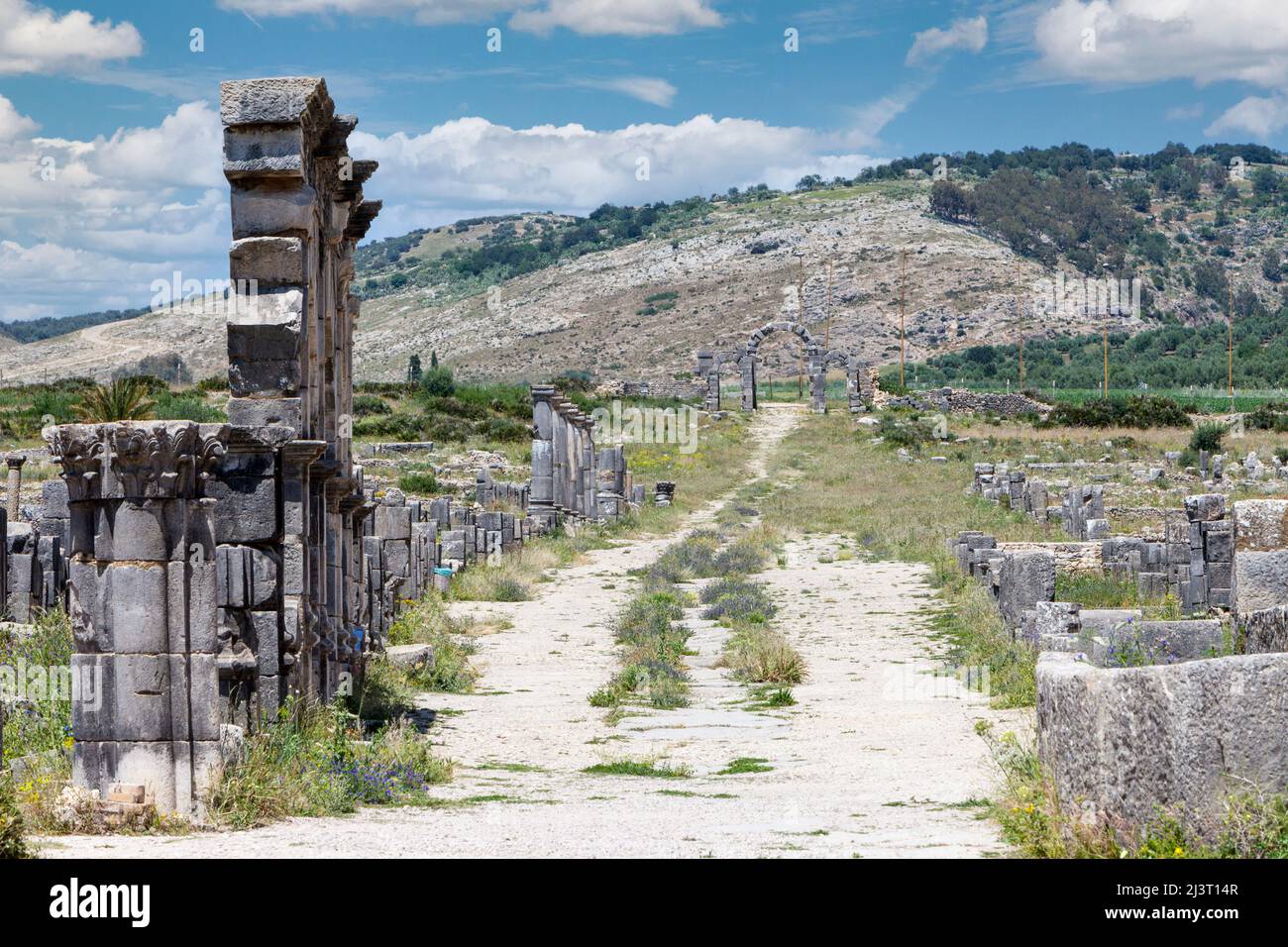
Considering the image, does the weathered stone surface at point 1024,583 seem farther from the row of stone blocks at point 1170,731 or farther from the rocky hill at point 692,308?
the rocky hill at point 692,308

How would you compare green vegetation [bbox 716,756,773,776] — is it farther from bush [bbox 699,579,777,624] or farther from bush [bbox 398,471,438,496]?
bush [bbox 398,471,438,496]

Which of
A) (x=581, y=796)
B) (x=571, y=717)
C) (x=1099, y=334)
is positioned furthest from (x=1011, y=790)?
(x=1099, y=334)

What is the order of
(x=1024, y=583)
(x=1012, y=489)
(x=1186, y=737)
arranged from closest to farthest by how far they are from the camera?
1. (x=1186, y=737)
2. (x=1024, y=583)
3. (x=1012, y=489)

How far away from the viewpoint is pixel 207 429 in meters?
8.77

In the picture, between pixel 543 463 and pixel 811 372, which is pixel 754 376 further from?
pixel 543 463

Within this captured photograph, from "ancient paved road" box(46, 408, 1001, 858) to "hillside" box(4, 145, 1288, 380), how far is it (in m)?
69.1

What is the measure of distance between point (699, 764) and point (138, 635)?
431cm

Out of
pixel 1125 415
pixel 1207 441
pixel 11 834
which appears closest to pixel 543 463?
pixel 1207 441

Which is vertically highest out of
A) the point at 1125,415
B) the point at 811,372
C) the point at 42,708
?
the point at 811,372

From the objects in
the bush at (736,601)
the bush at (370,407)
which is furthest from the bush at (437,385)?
the bush at (736,601)

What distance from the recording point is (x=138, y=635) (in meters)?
8.38

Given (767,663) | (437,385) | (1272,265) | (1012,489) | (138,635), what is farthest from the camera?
(1272,265)
